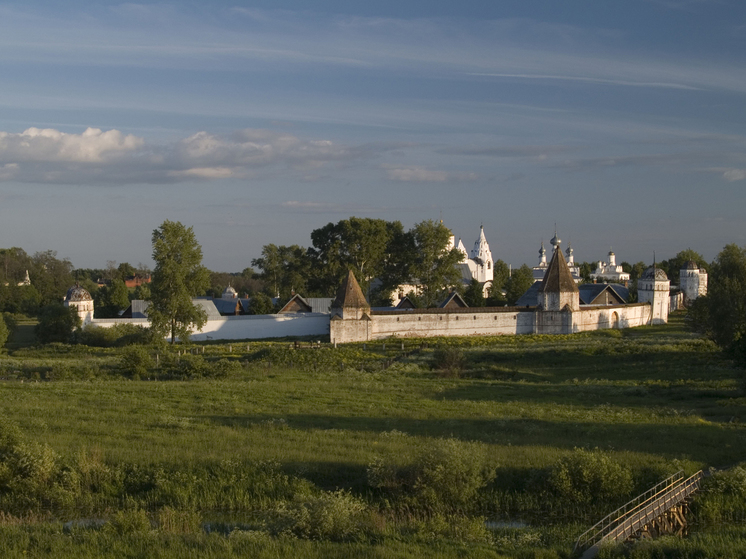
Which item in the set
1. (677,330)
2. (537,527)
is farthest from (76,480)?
(677,330)

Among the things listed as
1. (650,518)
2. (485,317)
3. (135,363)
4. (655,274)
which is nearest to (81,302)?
(135,363)

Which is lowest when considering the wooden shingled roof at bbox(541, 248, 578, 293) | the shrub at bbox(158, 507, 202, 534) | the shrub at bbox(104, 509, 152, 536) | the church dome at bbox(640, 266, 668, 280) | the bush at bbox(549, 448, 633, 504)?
the shrub at bbox(158, 507, 202, 534)

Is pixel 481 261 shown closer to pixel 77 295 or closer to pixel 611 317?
pixel 611 317

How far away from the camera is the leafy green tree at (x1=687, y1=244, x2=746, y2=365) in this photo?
3284cm

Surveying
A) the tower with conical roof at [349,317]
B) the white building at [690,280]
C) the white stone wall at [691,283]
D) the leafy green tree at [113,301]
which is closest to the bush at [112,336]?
the tower with conical roof at [349,317]

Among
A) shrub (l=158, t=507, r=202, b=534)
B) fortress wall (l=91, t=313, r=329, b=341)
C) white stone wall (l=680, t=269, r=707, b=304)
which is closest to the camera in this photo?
shrub (l=158, t=507, r=202, b=534)

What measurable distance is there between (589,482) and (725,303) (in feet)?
78.7

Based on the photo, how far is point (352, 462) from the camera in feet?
45.8

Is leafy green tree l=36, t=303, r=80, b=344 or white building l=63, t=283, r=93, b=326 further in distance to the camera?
white building l=63, t=283, r=93, b=326

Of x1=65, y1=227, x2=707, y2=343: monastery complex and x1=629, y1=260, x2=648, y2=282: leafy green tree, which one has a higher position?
x1=629, y1=260, x2=648, y2=282: leafy green tree

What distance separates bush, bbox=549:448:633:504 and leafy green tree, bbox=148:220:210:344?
28.9 meters

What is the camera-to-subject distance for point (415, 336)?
143ft

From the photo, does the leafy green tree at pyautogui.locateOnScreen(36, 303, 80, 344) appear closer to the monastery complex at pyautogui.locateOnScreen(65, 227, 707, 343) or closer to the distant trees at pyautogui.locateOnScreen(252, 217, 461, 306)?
the monastery complex at pyautogui.locateOnScreen(65, 227, 707, 343)

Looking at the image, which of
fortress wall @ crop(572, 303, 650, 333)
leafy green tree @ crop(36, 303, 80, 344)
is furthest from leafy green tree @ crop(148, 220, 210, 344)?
fortress wall @ crop(572, 303, 650, 333)
